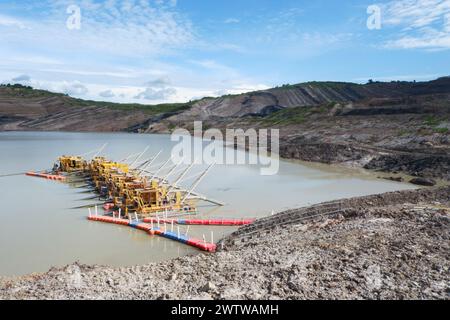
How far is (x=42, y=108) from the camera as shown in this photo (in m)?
128

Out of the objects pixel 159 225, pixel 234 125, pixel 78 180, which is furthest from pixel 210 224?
pixel 234 125

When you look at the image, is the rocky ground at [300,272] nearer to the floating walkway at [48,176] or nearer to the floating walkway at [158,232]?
the floating walkway at [158,232]

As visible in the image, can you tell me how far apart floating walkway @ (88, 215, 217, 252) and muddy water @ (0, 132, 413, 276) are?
0.26 m

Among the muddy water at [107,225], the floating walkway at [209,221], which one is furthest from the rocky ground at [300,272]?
the floating walkway at [209,221]

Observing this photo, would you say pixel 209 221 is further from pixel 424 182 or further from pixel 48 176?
pixel 48 176

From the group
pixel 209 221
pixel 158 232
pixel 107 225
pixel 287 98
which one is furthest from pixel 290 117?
pixel 158 232

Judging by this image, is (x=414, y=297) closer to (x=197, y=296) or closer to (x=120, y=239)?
(x=197, y=296)

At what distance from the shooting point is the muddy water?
1379cm

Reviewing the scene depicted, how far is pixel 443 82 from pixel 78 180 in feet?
311

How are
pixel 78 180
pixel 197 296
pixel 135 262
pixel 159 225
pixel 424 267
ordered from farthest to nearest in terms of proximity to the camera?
pixel 78 180
pixel 159 225
pixel 135 262
pixel 424 267
pixel 197 296

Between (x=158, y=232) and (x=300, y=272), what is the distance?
27.3 ft

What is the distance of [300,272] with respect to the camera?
8711mm

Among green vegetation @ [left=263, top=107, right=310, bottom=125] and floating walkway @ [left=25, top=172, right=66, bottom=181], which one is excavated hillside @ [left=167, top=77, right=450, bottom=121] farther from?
floating walkway @ [left=25, top=172, right=66, bottom=181]

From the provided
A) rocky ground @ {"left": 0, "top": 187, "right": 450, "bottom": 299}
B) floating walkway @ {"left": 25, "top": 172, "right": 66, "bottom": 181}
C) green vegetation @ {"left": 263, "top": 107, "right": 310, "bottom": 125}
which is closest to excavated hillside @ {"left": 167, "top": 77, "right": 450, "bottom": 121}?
green vegetation @ {"left": 263, "top": 107, "right": 310, "bottom": 125}
